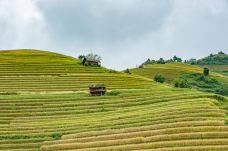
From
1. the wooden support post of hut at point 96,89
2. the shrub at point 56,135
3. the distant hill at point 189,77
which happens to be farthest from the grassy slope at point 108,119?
the distant hill at point 189,77

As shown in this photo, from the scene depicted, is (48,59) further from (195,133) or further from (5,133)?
(195,133)

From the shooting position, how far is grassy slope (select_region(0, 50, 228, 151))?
4250 centimetres

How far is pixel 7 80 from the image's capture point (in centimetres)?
8275

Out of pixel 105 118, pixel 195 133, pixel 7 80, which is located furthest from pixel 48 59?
pixel 195 133

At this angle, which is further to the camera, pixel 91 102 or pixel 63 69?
pixel 63 69

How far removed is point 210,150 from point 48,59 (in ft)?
250

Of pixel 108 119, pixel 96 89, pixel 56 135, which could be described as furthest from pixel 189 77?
pixel 56 135

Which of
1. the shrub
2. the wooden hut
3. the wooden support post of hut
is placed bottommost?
the shrub

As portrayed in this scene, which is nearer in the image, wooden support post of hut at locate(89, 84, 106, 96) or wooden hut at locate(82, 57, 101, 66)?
wooden support post of hut at locate(89, 84, 106, 96)

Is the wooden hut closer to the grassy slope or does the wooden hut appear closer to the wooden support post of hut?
the grassy slope

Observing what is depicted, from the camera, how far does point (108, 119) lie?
2056 inches

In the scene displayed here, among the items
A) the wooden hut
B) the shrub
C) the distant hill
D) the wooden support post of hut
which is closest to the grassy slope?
the shrub

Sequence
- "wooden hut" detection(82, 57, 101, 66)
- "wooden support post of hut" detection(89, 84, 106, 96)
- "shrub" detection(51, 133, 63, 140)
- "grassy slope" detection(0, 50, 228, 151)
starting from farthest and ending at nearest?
"wooden hut" detection(82, 57, 101, 66)
"wooden support post of hut" detection(89, 84, 106, 96)
"shrub" detection(51, 133, 63, 140)
"grassy slope" detection(0, 50, 228, 151)

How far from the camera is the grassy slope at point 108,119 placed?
42.5 metres
